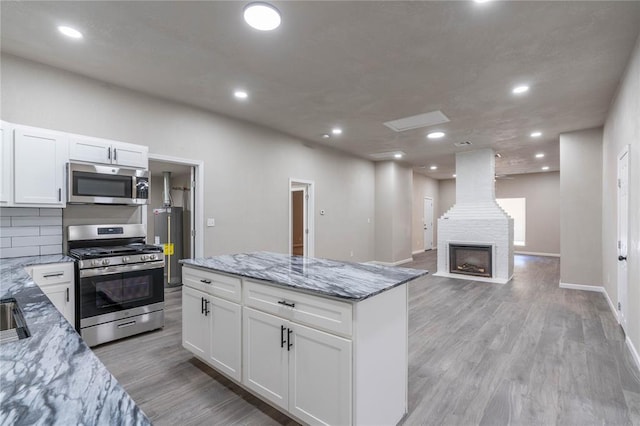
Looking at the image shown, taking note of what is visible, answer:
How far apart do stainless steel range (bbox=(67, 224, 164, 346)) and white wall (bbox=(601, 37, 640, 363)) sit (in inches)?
180

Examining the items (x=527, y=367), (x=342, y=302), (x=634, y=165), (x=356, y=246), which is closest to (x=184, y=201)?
(x=356, y=246)

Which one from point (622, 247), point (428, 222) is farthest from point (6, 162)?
point (428, 222)

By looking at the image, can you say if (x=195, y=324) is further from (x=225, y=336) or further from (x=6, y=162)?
(x=6, y=162)

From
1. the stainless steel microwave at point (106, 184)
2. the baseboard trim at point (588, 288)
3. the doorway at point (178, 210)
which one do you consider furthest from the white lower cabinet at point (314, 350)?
the baseboard trim at point (588, 288)

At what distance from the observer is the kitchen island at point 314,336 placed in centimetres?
162

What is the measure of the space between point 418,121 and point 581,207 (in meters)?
3.26

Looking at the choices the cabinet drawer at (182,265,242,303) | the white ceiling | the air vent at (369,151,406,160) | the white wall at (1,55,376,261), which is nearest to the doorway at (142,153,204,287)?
the white wall at (1,55,376,261)

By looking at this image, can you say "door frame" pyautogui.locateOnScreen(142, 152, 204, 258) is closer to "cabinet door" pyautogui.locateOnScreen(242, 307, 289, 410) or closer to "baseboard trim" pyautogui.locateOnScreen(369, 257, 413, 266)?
"cabinet door" pyautogui.locateOnScreen(242, 307, 289, 410)

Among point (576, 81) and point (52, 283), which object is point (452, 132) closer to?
point (576, 81)

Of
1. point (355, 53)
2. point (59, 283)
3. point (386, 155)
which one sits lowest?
point (59, 283)

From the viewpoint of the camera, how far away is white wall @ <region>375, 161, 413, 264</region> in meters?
7.99

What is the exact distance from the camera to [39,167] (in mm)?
2885

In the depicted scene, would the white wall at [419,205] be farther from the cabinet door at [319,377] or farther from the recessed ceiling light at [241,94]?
the cabinet door at [319,377]

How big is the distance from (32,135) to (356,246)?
20.0 feet
